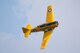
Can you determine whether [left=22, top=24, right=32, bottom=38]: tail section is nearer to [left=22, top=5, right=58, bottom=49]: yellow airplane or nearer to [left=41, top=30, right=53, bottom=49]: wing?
[left=22, top=5, right=58, bottom=49]: yellow airplane

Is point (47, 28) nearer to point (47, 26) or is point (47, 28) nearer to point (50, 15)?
point (47, 26)

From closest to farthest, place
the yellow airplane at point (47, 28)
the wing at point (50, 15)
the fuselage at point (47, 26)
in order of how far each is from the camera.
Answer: the yellow airplane at point (47, 28) → the fuselage at point (47, 26) → the wing at point (50, 15)

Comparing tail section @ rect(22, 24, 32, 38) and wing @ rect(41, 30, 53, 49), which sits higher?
tail section @ rect(22, 24, 32, 38)

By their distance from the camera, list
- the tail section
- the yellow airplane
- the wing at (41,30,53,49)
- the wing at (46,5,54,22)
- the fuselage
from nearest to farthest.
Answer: the wing at (41,30,53,49) → the yellow airplane → the fuselage → the wing at (46,5,54,22) → the tail section

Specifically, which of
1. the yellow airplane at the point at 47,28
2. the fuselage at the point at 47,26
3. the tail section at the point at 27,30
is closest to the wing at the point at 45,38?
the yellow airplane at the point at 47,28

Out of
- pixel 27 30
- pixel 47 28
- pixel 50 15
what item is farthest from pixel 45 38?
pixel 27 30

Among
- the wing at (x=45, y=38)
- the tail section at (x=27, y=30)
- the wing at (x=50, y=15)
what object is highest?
the wing at (x=50, y=15)

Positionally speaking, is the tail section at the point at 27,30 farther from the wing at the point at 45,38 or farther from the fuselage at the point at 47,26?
the wing at the point at 45,38

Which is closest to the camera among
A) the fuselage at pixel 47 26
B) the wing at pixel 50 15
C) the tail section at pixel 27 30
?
the fuselage at pixel 47 26

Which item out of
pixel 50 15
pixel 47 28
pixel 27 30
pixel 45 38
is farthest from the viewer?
pixel 27 30

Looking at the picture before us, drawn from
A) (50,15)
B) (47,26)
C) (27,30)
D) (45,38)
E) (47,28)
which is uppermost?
(50,15)

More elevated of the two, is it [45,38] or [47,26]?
[47,26]

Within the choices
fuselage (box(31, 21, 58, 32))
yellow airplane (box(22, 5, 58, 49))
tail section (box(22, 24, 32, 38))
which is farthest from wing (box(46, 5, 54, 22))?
tail section (box(22, 24, 32, 38))

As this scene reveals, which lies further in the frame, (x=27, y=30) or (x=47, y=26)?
(x=27, y=30)
